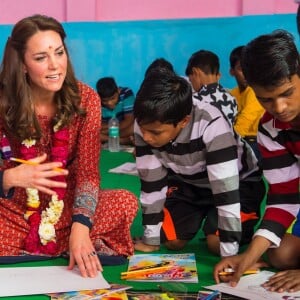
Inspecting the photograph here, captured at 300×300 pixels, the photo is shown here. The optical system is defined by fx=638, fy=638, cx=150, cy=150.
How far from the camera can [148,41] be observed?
17.4 ft

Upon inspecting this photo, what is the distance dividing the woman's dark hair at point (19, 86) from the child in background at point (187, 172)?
0.33 metres

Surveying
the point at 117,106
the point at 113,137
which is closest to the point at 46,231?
the point at 113,137

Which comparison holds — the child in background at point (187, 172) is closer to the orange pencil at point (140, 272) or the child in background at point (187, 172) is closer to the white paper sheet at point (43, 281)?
the orange pencil at point (140, 272)

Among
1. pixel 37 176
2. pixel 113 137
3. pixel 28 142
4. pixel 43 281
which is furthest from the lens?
pixel 113 137

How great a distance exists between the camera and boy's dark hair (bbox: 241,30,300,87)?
172 cm

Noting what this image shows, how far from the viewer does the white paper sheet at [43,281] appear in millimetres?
1919

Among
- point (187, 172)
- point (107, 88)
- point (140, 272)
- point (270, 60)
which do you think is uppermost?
point (270, 60)

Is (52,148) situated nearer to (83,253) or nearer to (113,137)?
(83,253)

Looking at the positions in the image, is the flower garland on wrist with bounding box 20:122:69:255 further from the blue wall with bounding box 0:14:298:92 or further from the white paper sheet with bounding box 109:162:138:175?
the blue wall with bounding box 0:14:298:92

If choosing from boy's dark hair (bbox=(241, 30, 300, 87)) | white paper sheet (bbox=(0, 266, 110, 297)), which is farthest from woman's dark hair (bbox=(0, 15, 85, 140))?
boy's dark hair (bbox=(241, 30, 300, 87))

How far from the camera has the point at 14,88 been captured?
7.13ft

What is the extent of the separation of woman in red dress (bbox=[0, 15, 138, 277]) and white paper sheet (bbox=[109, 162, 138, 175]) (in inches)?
57.5

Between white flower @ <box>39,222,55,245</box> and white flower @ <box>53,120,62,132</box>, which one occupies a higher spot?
white flower @ <box>53,120,62,132</box>

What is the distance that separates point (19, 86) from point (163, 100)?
1.63 ft
